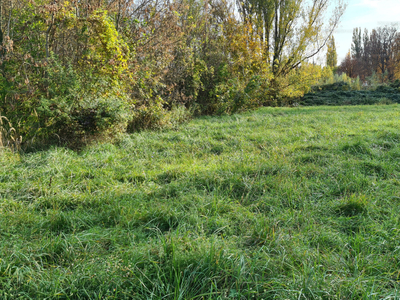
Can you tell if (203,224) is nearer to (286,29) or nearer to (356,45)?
(286,29)

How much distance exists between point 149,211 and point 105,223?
0.45m

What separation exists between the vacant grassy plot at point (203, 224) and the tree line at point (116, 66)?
0.90 metres

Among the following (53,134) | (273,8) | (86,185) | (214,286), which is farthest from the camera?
(273,8)

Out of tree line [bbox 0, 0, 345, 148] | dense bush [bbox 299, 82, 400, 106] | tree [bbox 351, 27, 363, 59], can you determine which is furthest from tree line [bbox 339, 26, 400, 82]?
tree line [bbox 0, 0, 345, 148]

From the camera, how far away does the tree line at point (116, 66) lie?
5074 millimetres

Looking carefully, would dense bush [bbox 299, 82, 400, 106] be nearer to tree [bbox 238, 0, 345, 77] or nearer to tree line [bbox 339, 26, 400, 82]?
tree [bbox 238, 0, 345, 77]

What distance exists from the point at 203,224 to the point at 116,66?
4750 mm

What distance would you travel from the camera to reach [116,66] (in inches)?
240

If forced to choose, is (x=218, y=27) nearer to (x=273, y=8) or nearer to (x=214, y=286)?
(x=273, y=8)

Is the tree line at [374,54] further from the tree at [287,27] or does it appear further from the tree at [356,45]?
the tree at [287,27]

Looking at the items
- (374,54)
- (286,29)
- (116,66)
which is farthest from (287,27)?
(374,54)

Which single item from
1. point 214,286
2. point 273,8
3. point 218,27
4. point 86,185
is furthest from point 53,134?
point 273,8

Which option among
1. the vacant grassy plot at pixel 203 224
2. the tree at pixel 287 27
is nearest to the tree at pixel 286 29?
the tree at pixel 287 27

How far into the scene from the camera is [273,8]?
15.6 metres
